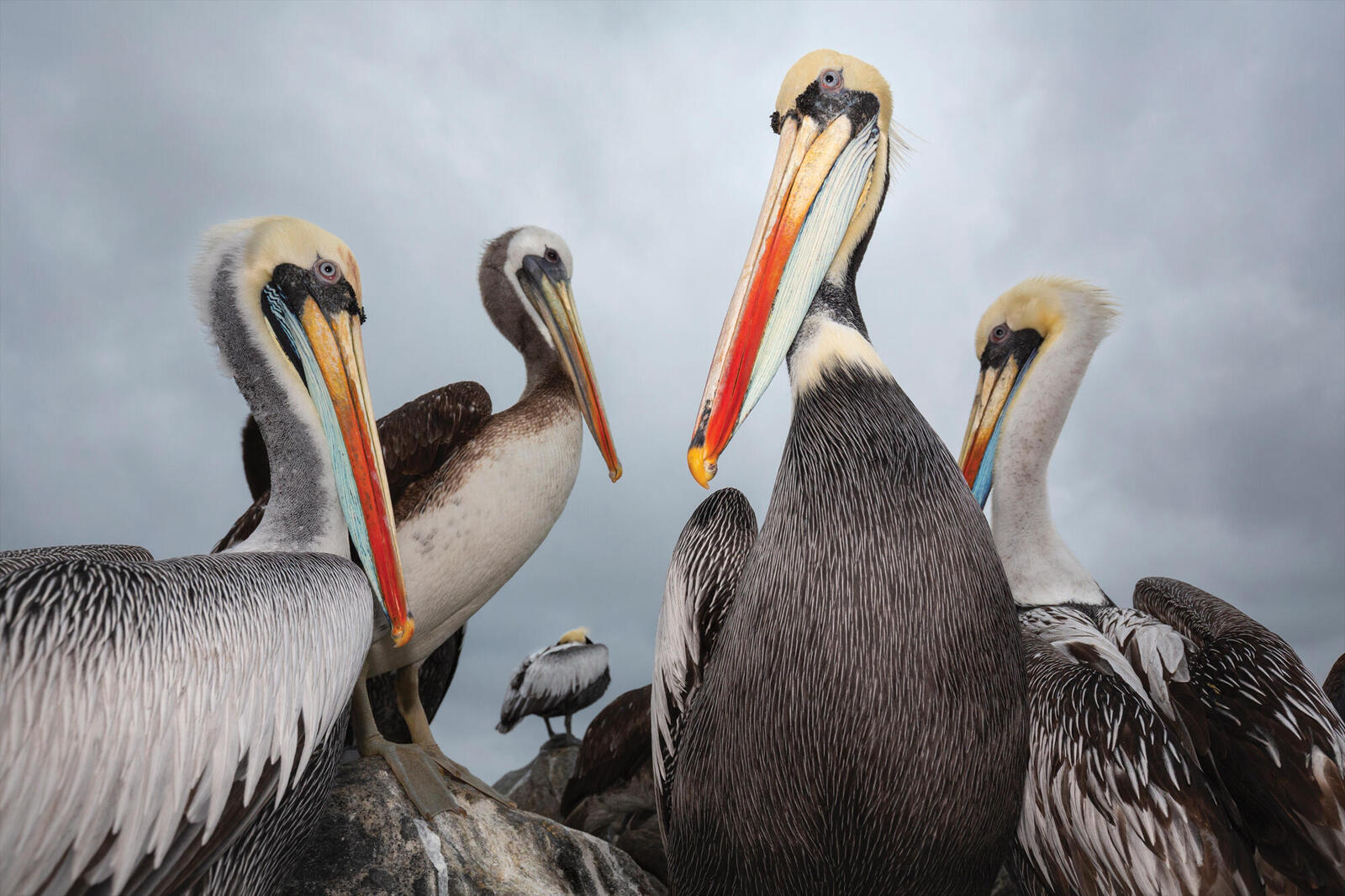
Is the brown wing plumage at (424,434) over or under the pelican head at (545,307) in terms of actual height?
under

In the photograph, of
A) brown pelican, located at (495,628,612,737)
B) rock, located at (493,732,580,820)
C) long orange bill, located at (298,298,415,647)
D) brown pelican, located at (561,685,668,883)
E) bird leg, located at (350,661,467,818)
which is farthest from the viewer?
brown pelican, located at (495,628,612,737)

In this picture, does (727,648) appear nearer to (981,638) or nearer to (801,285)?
(981,638)

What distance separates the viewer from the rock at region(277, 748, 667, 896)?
7.02ft

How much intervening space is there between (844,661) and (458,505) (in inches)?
73.1

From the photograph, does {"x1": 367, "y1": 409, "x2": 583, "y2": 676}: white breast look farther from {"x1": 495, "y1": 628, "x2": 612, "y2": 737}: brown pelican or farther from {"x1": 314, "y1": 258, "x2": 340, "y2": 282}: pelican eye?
{"x1": 495, "y1": 628, "x2": 612, "y2": 737}: brown pelican

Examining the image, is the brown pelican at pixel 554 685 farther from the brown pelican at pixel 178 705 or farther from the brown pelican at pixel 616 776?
the brown pelican at pixel 178 705

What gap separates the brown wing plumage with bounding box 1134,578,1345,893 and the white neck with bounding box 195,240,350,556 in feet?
7.52

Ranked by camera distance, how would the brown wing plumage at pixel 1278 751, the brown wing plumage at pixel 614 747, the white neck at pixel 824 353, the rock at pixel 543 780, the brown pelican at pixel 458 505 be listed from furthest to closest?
the rock at pixel 543 780 → the brown wing plumage at pixel 614 747 → the brown pelican at pixel 458 505 → the white neck at pixel 824 353 → the brown wing plumage at pixel 1278 751

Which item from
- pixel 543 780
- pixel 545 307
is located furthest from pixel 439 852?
pixel 543 780

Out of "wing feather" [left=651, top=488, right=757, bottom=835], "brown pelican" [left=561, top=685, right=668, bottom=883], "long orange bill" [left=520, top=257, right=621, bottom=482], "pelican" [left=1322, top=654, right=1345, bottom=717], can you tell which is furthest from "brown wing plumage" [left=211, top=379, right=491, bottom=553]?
"pelican" [left=1322, top=654, right=1345, bottom=717]

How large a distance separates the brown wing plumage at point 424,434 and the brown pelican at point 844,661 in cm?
167

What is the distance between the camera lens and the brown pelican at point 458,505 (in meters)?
2.96

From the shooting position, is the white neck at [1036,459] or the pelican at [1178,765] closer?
the pelican at [1178,765]

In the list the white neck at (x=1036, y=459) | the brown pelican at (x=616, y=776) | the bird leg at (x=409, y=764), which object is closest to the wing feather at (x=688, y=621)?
the bird leg at (x=409, y=764)
